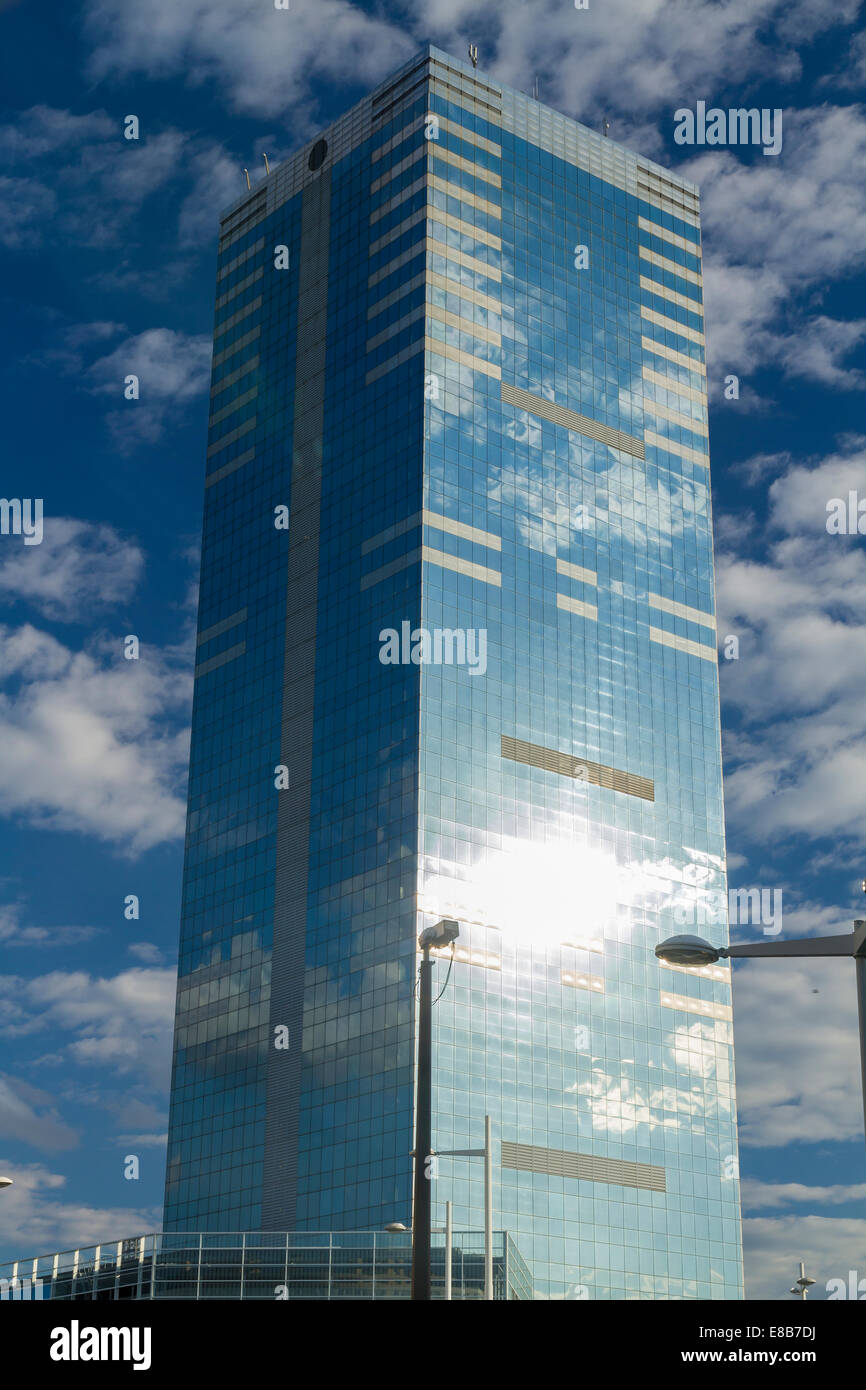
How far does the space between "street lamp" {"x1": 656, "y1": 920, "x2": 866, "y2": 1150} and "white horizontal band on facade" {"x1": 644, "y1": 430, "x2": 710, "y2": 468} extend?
369 ft

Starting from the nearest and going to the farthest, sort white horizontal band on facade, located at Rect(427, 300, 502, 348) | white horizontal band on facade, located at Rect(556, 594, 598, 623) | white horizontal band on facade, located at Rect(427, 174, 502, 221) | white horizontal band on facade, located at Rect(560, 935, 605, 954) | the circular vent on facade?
white horizontal band on facade, located at Rect(560, 935, 605, 954) < white horizontal band on facade, located at Rect(427, 300, 502, 348) < white horizontal band on facade, located at Rect(556, 594, 598, 623) < white horizontal band on facade, located at Rect(427, 174, 502, 221) < the circular vent on facade

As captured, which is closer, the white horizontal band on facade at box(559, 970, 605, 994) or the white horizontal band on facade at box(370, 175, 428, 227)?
the white horizontal band on facade at box(559, 970, 605, 994)

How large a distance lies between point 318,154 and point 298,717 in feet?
160

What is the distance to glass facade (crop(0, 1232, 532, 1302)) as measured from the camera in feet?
205

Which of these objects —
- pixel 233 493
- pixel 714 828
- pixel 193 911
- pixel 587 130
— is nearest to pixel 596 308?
pixel 587 130

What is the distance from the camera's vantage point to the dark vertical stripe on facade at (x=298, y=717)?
107 m

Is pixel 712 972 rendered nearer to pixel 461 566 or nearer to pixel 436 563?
pixel 461 566

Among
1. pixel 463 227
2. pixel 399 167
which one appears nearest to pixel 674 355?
pixel 463 227

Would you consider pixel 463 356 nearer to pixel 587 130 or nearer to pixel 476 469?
pixel 476 469

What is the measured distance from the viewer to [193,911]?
123 metres

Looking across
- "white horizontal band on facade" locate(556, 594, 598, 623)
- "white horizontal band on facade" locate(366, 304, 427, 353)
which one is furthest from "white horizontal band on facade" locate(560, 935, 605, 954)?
"white horizontal band on facade" locate(366, 304, 427, 353)

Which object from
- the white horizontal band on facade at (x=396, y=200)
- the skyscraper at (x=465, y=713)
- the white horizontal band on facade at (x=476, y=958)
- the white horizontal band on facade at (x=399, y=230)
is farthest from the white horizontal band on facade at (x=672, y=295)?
the white horizontal band on facade at (x=476, y=958)

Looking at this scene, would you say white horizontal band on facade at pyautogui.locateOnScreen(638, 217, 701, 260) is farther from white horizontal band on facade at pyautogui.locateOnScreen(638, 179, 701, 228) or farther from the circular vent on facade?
the circular vent on facade
